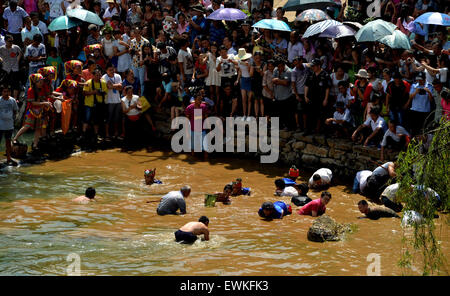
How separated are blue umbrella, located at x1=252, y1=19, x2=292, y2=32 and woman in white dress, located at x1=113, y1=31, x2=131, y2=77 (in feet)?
14.9

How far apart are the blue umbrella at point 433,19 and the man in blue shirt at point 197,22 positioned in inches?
266

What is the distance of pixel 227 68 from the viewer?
18500 mm

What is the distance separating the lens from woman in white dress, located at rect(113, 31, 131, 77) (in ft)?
66.2

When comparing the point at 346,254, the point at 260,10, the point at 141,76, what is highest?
the point at 260,10

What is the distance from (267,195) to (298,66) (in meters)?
3.62

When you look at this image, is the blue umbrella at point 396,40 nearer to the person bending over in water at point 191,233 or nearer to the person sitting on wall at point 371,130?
the person sitting on wall at point 371,130

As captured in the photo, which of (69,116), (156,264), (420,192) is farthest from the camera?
(69,116)

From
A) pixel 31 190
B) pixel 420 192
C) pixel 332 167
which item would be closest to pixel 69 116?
pixel 31 190

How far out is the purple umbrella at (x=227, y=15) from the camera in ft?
61.6

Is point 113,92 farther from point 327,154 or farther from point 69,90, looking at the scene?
point 327,154

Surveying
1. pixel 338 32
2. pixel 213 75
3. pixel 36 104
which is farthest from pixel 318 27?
pixel 36 104

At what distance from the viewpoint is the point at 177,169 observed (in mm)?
18125

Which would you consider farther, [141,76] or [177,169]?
[141,76]

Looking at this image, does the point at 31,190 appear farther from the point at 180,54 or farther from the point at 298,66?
the point at 298,66
